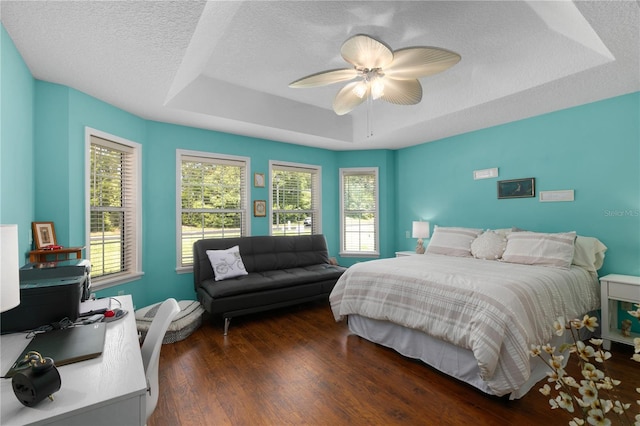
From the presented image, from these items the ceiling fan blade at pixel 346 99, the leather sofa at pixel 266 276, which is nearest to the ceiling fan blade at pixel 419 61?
the ceiling fan blade at pixel 346 99

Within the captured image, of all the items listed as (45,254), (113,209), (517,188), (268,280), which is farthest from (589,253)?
(113,209)

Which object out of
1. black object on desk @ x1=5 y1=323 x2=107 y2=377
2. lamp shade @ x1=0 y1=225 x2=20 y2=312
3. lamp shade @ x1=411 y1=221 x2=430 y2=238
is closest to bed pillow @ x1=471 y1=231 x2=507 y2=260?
lamp shade @ x1=411 y1=221 x2=430 y2=238

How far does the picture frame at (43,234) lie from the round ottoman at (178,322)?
1.10m

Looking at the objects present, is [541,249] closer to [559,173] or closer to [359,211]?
[559,173]

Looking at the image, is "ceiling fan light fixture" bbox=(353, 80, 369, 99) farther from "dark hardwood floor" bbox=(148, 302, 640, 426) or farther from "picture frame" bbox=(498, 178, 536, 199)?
"picture frame" bbox=(498, 178, 536, 199)

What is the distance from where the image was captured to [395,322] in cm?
268

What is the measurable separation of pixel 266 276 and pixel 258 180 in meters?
1.55

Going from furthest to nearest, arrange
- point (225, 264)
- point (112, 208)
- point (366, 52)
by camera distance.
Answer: point (225, 264)
point (112, 208)
point (366, 52)

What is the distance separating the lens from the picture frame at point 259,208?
4578 millimetres

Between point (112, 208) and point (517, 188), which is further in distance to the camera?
point (517, 188)

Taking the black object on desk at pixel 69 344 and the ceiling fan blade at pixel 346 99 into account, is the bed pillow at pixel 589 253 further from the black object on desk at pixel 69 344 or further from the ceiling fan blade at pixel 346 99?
the black object on desk at pixel 69 344

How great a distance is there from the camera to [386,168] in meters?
5.41

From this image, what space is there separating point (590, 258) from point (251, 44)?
3853 mm

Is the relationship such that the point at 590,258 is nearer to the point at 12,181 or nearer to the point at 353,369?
the point at 353,369
